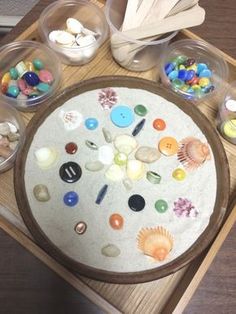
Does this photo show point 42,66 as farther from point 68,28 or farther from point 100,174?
point 100,174

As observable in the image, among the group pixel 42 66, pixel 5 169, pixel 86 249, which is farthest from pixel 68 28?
pixel 86 249

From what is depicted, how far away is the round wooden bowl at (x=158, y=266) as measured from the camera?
0.47 metres

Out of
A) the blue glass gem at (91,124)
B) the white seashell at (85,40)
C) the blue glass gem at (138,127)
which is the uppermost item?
the white seashell at (85,40)

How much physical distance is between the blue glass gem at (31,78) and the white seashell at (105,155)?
15 cm

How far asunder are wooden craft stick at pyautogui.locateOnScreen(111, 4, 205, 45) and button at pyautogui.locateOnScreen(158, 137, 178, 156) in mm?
162

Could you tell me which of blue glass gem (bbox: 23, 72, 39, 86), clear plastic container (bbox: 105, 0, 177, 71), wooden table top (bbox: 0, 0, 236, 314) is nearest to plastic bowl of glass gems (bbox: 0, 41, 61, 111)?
blue glass gem (bbox: 23, 72, 39, 86)

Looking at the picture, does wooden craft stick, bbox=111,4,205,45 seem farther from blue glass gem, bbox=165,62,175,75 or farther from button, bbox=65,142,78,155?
button, bbox=65,142,78,155

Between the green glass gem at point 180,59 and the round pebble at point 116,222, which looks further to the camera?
the green glass gem at point 180,59

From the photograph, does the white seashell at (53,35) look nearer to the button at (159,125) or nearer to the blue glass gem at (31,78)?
the blue glass gem at (31,78)

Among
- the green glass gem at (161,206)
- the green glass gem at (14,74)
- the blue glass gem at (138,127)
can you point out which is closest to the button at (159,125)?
the blue glass gem at (138,127)

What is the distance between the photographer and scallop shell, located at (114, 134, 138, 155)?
55cm

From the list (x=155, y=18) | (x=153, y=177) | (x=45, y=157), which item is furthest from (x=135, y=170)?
(x=155, y=18)

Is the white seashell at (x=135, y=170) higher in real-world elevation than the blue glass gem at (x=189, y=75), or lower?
lower

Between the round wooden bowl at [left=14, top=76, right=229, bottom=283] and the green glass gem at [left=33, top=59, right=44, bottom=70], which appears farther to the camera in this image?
the green glass gem at [left=33, top=59, right=44, bottom=70]
